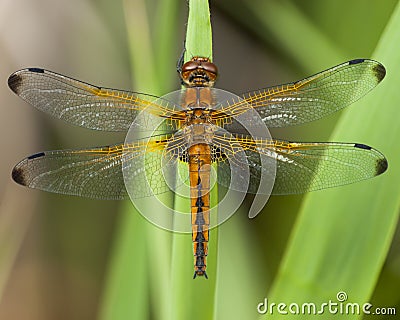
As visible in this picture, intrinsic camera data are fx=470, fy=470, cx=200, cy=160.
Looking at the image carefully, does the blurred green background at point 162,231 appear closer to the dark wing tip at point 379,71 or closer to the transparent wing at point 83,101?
the dark wing tip at point 379,71

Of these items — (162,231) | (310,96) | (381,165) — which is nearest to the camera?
(381,165)

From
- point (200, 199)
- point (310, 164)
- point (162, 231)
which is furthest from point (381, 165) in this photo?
point (162, 231)

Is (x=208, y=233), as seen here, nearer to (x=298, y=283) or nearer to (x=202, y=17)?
(x=298, y=283)

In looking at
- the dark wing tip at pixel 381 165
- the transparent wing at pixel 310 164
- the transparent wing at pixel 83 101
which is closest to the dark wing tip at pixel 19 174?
the transparent wing at pixel 83 101

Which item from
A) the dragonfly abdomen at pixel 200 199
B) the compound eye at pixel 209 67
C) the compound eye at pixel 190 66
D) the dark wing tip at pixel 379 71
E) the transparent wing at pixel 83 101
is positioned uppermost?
the compound eye at pixel 209 67

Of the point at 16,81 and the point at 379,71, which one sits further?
the point at 16,81

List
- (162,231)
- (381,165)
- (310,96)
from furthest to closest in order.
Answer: (162,231) < (310,96) < (381,165)

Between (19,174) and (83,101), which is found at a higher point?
(83,101)

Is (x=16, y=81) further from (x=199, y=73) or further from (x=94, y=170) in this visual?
(x=199, y=73)
